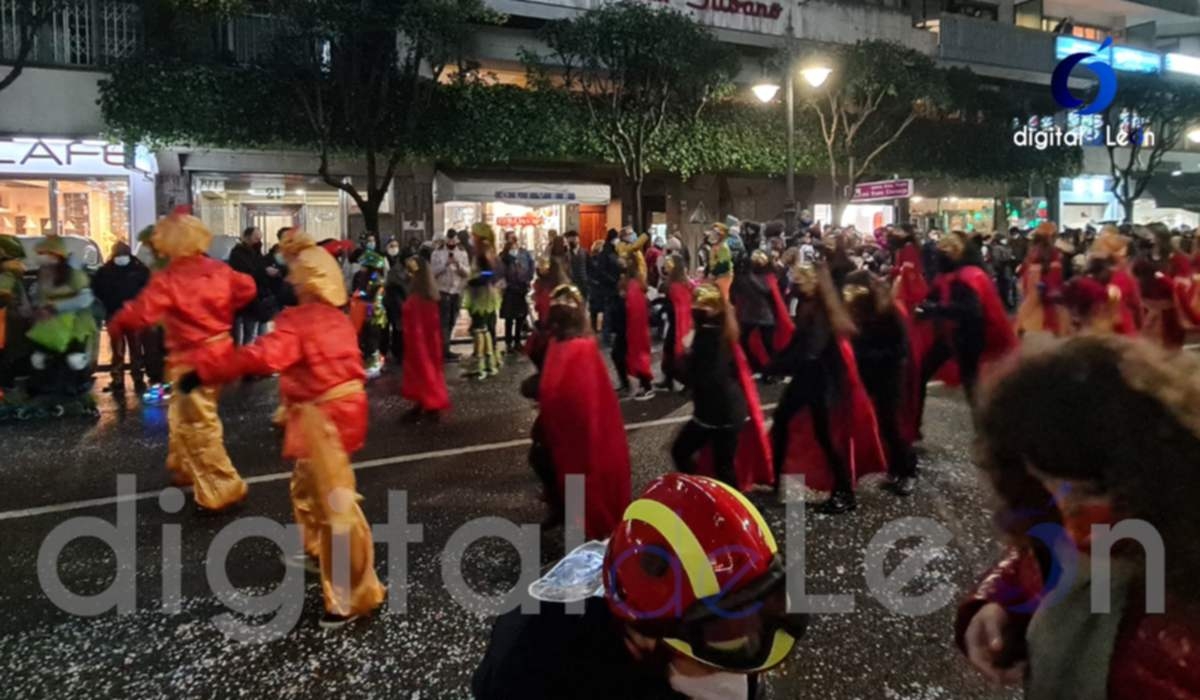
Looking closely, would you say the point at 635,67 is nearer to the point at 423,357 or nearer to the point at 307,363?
the point at 423,357

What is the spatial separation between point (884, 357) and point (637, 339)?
4539 millimetres

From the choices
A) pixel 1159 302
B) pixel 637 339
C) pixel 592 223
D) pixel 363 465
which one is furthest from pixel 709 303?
pixel 592 223

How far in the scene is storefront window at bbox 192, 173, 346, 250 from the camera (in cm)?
2150

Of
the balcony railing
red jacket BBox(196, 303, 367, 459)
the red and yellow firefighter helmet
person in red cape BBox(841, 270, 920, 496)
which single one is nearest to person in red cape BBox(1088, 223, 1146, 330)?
person in red cape BBox(841, 270, 920, 496)

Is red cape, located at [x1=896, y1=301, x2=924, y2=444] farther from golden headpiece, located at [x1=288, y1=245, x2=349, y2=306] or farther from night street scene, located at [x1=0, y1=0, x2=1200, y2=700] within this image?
golden headpiece, located at [x1=288, y1=245, x2=349, y2=306]

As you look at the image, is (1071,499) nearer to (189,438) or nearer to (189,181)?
(189,438)

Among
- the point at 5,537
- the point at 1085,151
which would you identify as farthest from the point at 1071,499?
the point at 1085,151

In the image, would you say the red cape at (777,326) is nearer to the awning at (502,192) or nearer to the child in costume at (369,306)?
the child in costume at (369,306)

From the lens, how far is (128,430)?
30.3ft

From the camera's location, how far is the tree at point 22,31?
16.0 meters

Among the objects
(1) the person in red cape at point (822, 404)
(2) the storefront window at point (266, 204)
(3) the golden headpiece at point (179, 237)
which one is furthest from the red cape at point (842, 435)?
(2) the storefront window at point (266, 204)

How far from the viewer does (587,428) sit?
17.5 feet

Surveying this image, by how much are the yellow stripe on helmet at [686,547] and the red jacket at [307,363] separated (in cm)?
326

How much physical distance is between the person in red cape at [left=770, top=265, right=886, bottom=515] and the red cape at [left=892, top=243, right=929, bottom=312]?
151 inches
